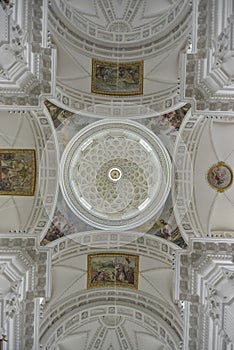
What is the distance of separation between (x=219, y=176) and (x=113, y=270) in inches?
198

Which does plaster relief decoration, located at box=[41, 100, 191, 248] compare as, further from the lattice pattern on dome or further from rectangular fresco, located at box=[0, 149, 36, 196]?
the lattice pattern on dome

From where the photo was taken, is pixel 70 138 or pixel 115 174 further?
pixel 115 174

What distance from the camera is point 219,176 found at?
1739cm

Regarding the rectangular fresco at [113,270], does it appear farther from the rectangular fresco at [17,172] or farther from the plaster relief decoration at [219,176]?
the plaster relief decoration at [219,176]

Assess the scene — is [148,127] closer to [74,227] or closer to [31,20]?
[74,227]

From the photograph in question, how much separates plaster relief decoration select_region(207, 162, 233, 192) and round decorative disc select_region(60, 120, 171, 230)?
1466 mm

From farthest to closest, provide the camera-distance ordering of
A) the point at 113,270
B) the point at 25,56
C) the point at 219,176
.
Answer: the point at 113,270, the point at 219,176, the point at 25,56

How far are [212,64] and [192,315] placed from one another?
7.33 meters

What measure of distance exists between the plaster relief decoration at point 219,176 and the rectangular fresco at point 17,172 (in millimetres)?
6026

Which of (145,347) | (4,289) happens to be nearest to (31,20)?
(4,289)

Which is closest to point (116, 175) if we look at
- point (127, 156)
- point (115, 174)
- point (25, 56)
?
point (115, 174)

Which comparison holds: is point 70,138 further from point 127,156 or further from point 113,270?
point 113,270

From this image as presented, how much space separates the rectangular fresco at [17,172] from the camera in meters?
17.2

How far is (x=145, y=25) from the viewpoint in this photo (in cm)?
1634
